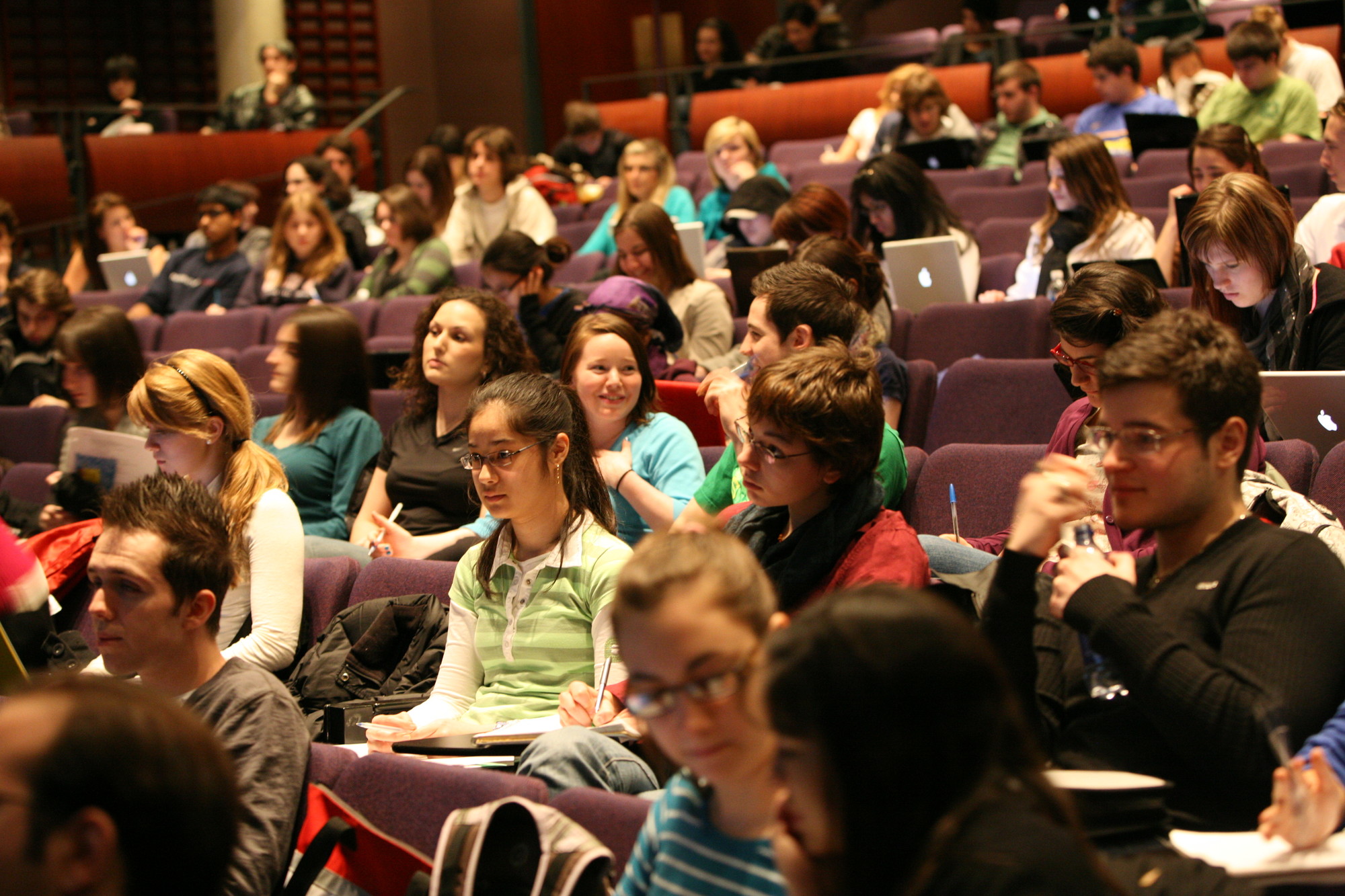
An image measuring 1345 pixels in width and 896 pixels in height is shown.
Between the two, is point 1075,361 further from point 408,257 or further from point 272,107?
point 272,107

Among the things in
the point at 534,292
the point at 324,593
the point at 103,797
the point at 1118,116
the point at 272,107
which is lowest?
the point at 324,593

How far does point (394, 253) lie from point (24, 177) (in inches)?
141

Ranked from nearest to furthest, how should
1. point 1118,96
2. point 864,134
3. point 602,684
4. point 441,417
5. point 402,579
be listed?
point 602,684 → point 402,579 → point 441,417 → point 1118,96 → point 864,134

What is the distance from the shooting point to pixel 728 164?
5879 mm

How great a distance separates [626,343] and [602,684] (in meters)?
1.12

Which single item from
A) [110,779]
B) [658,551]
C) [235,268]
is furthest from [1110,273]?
[235,268]

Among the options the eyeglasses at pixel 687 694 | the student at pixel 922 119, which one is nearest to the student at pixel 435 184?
→ the student at pixel 922 119

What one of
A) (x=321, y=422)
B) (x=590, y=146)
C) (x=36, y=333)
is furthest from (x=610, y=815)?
(x=590, y=146)

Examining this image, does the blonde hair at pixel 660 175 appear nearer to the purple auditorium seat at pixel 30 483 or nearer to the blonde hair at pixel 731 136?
the blonde hair at pixel 731 136

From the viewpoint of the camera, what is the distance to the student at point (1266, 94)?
18.3 ft

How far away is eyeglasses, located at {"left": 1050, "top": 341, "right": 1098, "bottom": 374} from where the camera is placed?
2268 mm

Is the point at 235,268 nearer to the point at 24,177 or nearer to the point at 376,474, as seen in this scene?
the point at 24,177

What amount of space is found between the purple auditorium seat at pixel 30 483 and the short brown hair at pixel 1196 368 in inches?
133

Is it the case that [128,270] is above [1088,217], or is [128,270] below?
below
